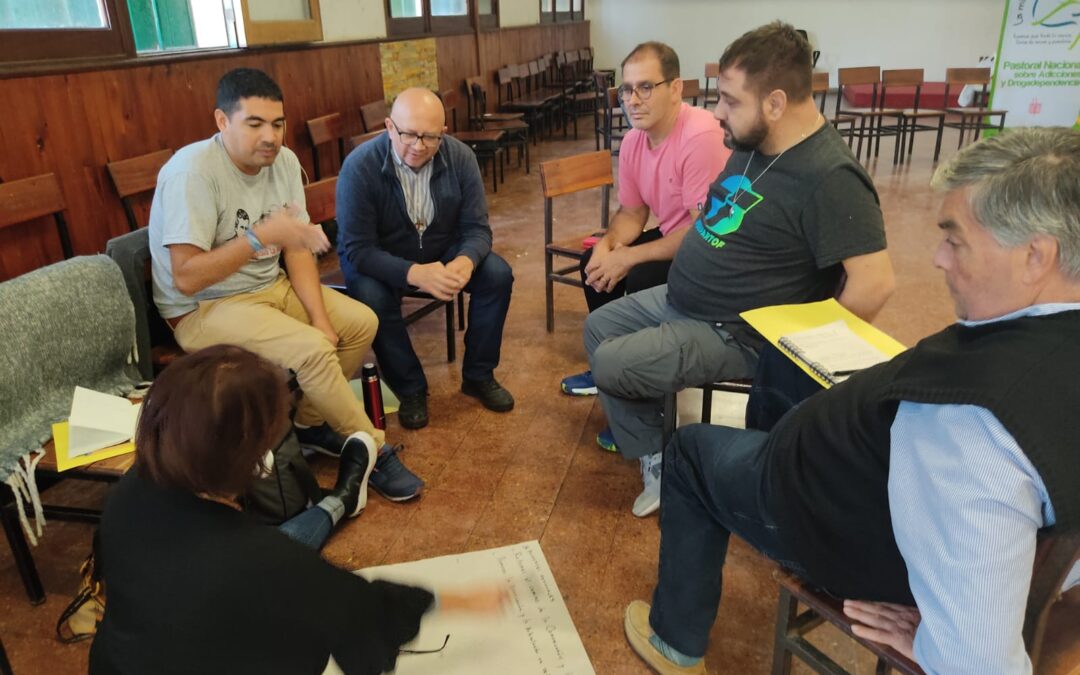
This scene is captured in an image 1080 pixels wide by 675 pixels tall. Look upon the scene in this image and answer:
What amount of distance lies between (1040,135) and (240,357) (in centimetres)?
106

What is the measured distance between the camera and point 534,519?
2.07m

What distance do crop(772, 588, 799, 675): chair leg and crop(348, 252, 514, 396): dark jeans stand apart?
159 cm

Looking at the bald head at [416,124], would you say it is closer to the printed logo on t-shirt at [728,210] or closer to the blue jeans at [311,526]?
the printed logo on t-shirt at [728,210]

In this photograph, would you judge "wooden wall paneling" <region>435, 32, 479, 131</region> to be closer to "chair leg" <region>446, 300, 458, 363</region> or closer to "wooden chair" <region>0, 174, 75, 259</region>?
"chair leg" <region>446, 300, 458, 363</region>

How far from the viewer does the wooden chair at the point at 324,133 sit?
4.29 metres

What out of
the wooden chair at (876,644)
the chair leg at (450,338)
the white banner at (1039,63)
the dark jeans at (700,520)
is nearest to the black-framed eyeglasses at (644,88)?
the chair leg at (450,338)

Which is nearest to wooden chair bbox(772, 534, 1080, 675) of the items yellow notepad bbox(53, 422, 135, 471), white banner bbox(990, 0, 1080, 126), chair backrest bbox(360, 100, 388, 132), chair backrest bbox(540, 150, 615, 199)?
yellow notepad bbox(53, 422, 135, 471)

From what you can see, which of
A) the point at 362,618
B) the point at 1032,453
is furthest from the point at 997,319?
the point at 362,618

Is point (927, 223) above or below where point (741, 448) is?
below

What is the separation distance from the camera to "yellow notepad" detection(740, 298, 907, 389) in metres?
1.56

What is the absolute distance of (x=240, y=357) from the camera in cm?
103

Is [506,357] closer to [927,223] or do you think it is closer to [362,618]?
[362,618]

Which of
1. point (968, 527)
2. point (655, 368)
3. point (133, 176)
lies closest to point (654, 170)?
point (655, 368)

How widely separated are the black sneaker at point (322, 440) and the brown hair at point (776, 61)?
1574 millimetres
